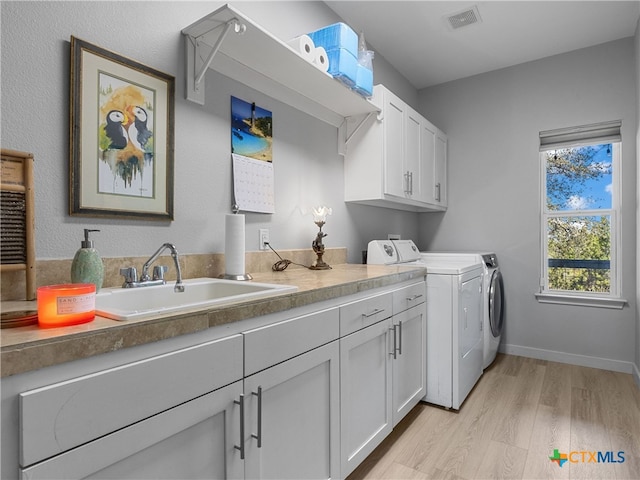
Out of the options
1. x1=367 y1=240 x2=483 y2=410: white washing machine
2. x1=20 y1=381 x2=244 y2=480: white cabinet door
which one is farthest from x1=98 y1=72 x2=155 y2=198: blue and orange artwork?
x1=367 y1=240 x2=483 y2=410: white washing machine

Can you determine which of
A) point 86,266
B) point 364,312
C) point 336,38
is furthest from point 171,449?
point 336,38

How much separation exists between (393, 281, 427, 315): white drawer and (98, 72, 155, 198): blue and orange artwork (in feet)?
4.24

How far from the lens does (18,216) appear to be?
42.0 inches

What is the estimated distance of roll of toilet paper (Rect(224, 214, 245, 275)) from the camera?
64.1 inches

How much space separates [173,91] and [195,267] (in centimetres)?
76

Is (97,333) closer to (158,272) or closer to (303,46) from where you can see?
(158,272)

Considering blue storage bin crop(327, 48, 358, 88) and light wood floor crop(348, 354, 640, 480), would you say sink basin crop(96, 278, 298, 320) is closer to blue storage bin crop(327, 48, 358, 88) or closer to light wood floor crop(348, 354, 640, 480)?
light wood floor crop(348, 354, 640, 480)

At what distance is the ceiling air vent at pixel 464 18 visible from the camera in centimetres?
259

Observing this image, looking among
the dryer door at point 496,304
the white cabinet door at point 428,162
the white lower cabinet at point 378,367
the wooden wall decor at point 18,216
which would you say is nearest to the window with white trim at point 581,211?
the dryer door at point 496,304

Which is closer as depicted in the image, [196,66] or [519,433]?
[196,66]

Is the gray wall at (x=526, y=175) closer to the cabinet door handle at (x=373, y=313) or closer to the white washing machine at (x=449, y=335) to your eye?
the white washing machine at (x=449, y=335)

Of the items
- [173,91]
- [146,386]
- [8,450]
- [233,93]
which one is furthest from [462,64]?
[8,450]

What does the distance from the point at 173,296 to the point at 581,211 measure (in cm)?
339

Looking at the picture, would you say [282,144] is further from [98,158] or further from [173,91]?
[98,158]
